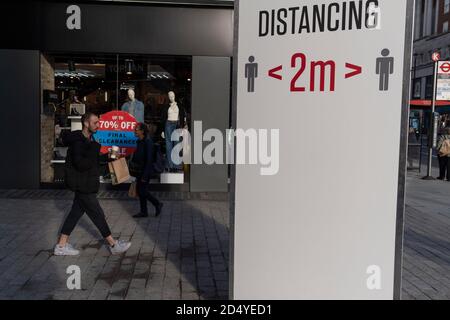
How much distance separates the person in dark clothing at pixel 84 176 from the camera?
235 inches

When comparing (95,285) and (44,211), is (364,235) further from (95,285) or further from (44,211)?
(44,211)

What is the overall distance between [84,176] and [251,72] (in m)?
3.20

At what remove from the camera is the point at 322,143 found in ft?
11.8

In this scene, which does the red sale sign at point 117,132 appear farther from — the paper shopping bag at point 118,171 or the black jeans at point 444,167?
the black jeans at point 444,167

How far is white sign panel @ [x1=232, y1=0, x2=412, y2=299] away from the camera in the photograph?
346 cm

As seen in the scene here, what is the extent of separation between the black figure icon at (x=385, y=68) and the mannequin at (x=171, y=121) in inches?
336

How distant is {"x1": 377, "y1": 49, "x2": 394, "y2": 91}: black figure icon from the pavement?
2.56 meters

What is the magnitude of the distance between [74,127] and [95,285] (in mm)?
7298

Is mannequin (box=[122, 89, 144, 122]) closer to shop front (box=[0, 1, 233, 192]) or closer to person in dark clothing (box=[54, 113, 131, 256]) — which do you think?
shop front (box=[0, 1, 233, 192])

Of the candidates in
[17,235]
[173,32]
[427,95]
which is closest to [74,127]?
[173,32]

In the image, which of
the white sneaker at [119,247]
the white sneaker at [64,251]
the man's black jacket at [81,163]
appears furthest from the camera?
the white sneaker at [119,247]

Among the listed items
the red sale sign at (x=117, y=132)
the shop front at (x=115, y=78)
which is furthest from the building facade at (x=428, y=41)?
the red sale sign at (x=117, y=132)

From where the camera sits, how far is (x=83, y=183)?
6074 mm

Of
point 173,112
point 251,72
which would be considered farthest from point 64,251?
point 173,112
